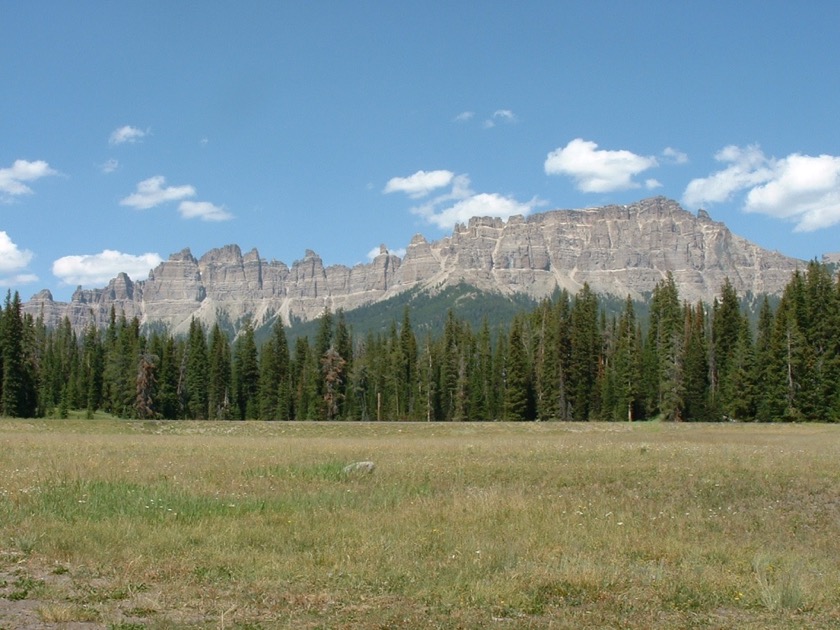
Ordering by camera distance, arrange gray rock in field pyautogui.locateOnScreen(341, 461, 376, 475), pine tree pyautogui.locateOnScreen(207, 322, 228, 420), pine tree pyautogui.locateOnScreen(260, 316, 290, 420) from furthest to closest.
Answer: pine tree pyautogui.locateOnScreen(207, 322, 228, 420) < pine tree pyautogui.locateOnScreen(260, 316, 290, 420) < gray rock in field pyautogui.locateOnScreen(341, 461, 376, 475)

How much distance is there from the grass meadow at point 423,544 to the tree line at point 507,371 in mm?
54722

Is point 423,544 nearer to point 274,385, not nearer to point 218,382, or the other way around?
point 274,385

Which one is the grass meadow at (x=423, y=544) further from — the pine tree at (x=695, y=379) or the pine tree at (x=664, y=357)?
the pine tree at (x=695, y=379)

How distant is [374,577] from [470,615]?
2303 millimetres

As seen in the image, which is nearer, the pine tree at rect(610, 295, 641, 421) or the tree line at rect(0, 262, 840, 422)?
the tree line at rect(0, 262, 840, 422)

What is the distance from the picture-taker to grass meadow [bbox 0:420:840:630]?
10.1 meters

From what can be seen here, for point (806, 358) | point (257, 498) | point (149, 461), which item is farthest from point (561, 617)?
point (806, 358)

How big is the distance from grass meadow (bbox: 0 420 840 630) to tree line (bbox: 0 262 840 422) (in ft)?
180

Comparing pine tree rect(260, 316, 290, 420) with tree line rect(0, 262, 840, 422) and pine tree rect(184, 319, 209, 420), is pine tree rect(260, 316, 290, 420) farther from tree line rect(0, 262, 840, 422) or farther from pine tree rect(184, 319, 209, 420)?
pine tree rect(184, 319, 209, 420)

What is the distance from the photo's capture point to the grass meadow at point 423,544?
10078 mm

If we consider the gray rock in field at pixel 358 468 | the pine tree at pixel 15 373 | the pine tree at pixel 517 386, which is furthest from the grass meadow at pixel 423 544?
the pine tree at pixel 15 373

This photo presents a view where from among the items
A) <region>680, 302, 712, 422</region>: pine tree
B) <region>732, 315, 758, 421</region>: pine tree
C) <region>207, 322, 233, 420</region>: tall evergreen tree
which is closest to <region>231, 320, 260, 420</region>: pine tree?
<region>207, 322, 233, 420</region>: tall evergreen tree

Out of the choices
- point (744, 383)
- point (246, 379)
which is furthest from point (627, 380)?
point (246, 379)

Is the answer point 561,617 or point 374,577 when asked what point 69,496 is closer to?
point 374,577
